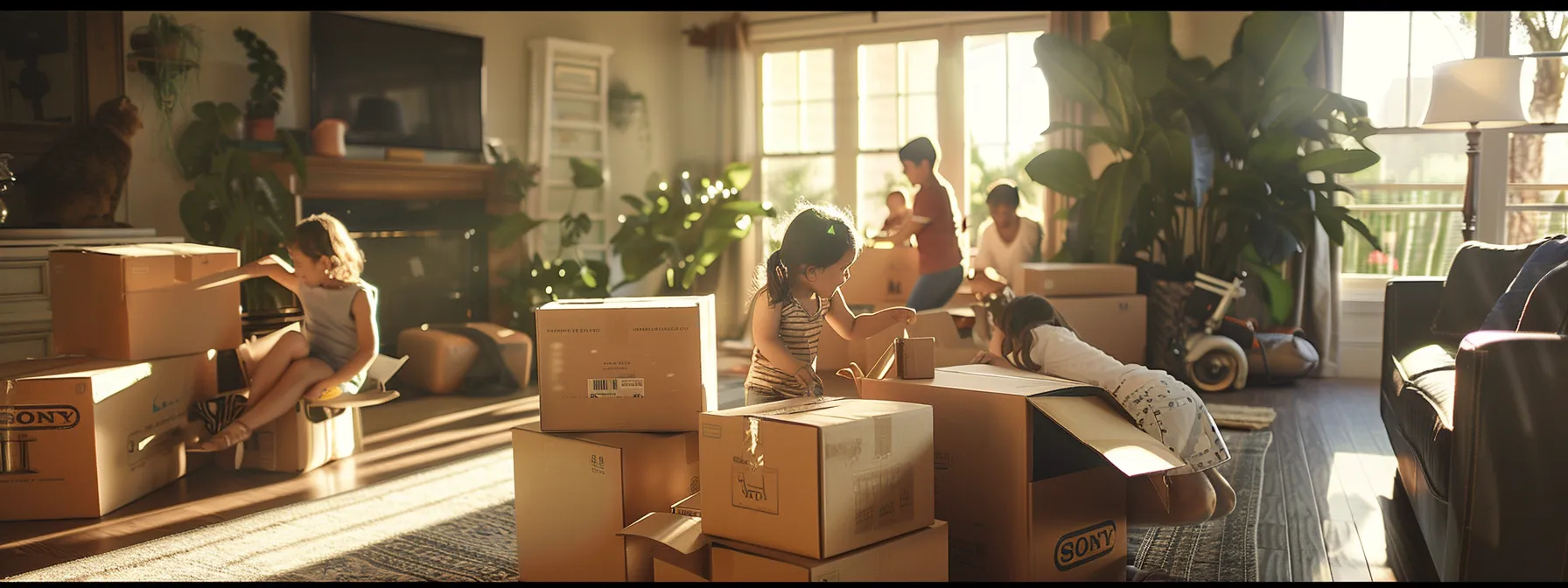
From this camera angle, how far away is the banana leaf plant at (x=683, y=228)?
6.20m

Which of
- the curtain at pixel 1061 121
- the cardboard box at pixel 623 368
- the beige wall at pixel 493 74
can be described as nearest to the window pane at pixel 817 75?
the beige wall at pixel 493 74

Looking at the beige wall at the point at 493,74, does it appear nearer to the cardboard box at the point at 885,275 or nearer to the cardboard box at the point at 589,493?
the cardboard box at the point at 885,275

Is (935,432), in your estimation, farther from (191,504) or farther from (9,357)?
(9,357)

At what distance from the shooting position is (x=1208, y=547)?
275 cm

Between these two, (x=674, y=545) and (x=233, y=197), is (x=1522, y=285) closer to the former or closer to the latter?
(x=674, y=545)

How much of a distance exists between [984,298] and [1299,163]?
1788 millimetres

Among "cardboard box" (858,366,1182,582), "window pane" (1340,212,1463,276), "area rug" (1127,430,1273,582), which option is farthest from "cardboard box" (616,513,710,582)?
"window pane" (1340,212,1463,276)

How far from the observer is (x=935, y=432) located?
7.63 ft

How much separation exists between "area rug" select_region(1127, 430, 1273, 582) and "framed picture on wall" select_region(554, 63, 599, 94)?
4418 mm

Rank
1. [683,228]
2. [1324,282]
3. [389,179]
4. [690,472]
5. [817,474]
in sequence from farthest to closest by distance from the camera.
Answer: [683,228] → [1324,282] → [389,179] → [690,472] → [817,474]

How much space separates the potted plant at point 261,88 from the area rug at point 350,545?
2.13m

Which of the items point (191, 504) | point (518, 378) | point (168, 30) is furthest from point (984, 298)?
point (168, 30)

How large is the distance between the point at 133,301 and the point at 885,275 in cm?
321

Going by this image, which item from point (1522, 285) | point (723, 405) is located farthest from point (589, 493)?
point (723, 405)
